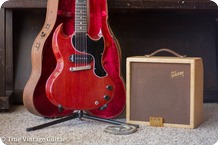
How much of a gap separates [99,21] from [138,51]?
45 cm

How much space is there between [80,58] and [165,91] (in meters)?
0.35

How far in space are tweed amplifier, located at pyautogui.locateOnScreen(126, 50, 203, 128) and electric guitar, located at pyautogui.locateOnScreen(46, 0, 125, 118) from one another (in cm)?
10

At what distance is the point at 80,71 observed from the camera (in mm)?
1403

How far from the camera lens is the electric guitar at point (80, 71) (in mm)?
1379

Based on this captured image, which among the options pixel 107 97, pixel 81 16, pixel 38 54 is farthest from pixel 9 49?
pixel 107 97

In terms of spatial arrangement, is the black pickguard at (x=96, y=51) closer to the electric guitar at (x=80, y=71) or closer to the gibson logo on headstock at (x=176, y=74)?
the electric guitar at (x=80, y=71)

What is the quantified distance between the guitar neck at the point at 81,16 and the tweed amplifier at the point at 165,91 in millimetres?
229

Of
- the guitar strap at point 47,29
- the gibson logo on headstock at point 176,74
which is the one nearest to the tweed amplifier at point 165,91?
the gibson logo on headstock at point 176,74

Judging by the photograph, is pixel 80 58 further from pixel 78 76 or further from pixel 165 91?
pixel 165 91

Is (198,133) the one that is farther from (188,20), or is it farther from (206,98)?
(188,20)

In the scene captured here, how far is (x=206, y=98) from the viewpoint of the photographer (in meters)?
1.91

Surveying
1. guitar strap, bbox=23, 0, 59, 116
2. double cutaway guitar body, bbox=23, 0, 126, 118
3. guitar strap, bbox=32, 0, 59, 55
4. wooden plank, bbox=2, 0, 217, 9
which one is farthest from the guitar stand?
wooden plank, bbox=2, 0, 217, 9

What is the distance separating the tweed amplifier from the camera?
1380mm

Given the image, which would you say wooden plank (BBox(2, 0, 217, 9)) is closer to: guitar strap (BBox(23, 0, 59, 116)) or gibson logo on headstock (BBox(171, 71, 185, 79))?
guitar strap (BBox(23, 0, 59, 116))
